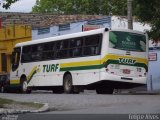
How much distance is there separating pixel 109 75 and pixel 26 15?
2679 cm

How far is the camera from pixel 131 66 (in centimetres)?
2694

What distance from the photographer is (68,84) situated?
2880 cm

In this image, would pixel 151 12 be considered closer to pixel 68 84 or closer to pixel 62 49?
pixel 62 49

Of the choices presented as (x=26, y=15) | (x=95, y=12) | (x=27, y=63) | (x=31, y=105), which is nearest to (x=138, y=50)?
(x=27, y=63)

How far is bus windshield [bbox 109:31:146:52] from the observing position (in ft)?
87.1

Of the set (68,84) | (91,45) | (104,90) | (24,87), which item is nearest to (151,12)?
(91,45)

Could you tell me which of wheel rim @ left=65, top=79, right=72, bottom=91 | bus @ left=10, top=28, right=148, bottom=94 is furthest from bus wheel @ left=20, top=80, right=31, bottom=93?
wheel rim @ left=65, top=79, right=72, bottom=91

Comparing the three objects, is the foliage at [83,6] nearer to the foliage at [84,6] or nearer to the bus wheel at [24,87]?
the foliage at [84,6]

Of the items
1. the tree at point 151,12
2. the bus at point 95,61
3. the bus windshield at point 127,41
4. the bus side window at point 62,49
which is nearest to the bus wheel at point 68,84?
the bus at point 95,61

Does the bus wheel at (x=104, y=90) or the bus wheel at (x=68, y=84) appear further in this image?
the bus wheel at (x=104, y=90)

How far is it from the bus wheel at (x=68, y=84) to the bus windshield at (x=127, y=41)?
3.50m

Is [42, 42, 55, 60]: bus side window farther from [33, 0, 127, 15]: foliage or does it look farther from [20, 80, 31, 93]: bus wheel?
[33, 0, 127, 15]: foliage

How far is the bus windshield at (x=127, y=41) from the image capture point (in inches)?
1046

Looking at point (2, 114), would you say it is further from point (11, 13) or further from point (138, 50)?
point (11, 13)
